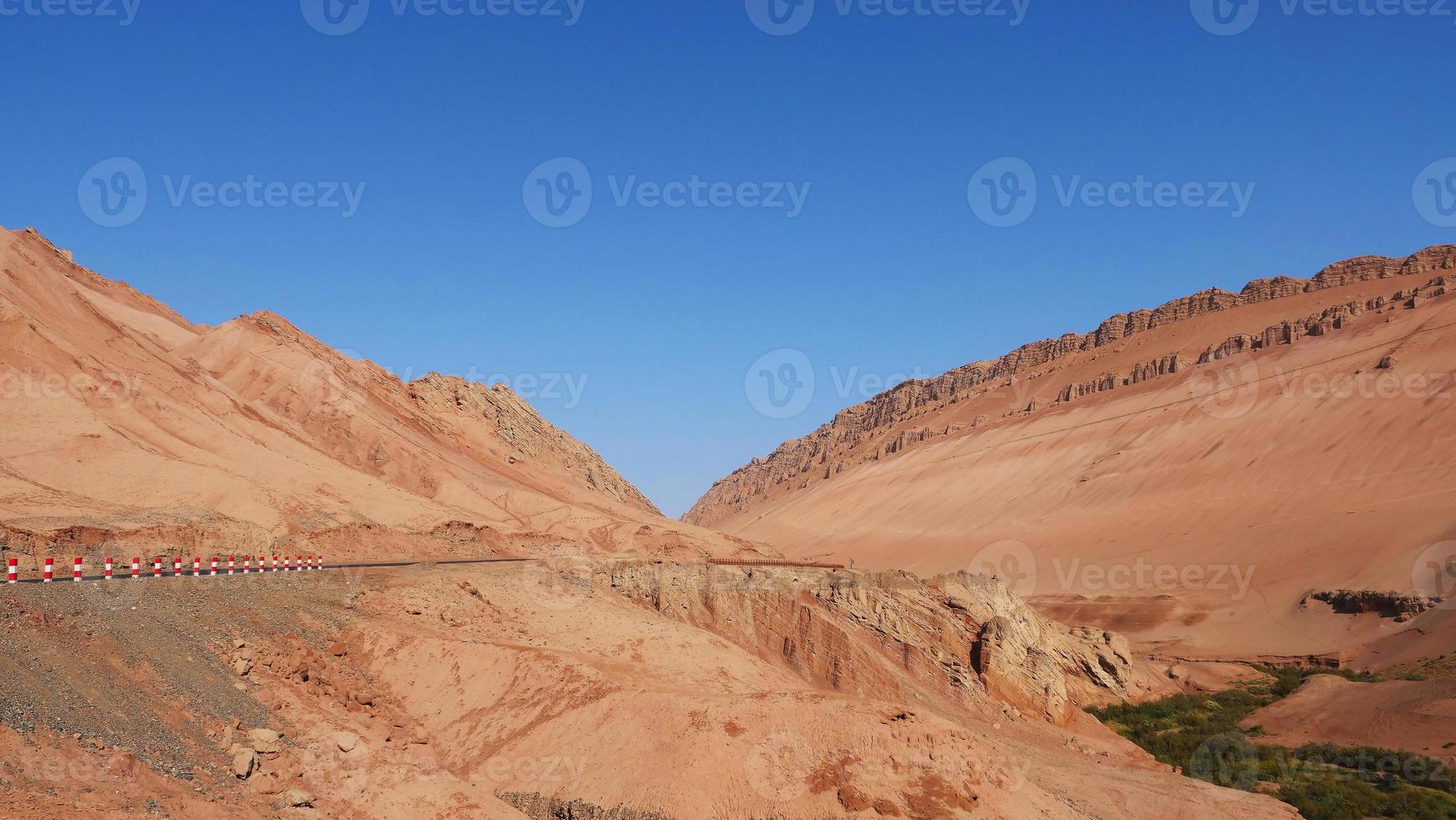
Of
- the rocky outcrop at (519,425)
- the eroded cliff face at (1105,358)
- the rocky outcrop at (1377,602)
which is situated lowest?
the rocky outcrop at (1377,602)

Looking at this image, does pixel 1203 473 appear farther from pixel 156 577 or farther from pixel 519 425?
pixel 156 577

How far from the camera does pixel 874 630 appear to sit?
26188 millimetres

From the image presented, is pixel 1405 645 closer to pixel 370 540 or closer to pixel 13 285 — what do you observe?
pixel 370 540

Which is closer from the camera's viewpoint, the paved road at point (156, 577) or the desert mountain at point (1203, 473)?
the paved road at point (156, 577)

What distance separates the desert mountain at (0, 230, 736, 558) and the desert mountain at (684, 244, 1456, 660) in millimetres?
24123

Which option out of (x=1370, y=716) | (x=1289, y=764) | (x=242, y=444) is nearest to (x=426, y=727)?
(x=1289, y=764)

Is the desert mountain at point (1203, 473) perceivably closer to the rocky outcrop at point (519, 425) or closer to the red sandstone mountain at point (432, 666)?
the red sandstone mountain at point (432, 666)

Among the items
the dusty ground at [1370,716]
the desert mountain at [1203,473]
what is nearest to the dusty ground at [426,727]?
the dusty ground at [1370,716]

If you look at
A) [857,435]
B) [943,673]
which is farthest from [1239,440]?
[857,435]

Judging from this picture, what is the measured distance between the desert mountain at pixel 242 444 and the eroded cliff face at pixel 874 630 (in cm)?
972

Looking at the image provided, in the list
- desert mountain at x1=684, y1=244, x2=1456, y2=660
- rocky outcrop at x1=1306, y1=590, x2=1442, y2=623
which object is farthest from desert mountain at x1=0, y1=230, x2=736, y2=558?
rocky outcrop at x1=1306, y1=590, x2=1442, y2=623

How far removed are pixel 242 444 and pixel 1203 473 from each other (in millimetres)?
57794

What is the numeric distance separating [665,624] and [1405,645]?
27129 mm

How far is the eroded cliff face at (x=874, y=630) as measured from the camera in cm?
2472
